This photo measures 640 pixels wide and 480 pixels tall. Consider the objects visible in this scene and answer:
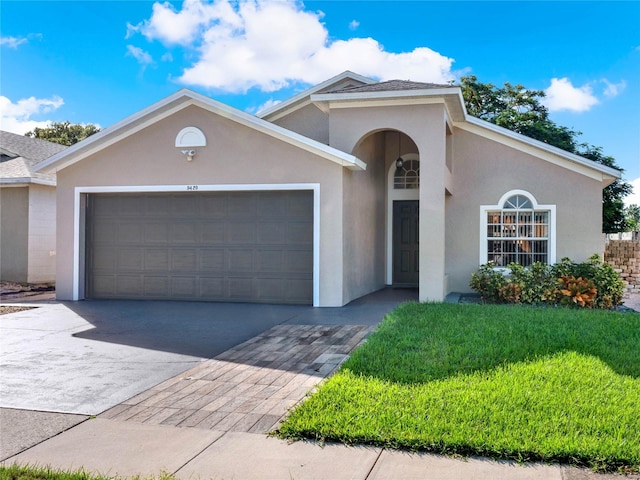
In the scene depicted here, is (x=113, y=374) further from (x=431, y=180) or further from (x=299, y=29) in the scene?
(x=299, y=29)

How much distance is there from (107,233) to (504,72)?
19570mm

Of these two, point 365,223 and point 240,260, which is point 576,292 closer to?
point 365,223

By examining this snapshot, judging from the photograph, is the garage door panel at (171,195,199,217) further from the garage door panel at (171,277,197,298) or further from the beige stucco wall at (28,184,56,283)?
the beige stucco wall at (28,184,56,283)

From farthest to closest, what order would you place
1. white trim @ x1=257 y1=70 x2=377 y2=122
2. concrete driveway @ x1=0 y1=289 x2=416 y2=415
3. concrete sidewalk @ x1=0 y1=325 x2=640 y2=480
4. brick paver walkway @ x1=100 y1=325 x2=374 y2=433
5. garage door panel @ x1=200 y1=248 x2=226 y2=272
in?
1. white trim @ x1=257 y1=70 x2=377 y2=122
2. garage door panel @ x1=200 y1=248 x2=226 y2=272
3. concrete driveway @ x1=0 y1=289 x2=416 y2=415
4. brick paver walkway @ x1=100 y1=325 x2=374 y2=433
5. concrete sidewalk @ x1=0 y1=325 x2=640 y2=480

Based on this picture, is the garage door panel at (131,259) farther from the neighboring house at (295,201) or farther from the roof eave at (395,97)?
the roof eave at (395,97)

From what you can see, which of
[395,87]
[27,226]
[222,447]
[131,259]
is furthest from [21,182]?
[222,447]

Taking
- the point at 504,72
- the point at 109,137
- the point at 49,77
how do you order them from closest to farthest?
the point at 109,137
the point at 49,77
the point at 504,72

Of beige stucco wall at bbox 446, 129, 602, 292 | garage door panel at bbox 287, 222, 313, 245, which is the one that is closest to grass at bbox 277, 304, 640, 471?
garage door panel at bbox 287, 222, 313, 245

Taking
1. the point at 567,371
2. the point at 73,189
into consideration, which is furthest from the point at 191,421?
the point at 73,189

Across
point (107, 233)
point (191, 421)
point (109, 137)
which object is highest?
point (109, 137)

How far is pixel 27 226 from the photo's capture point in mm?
15102

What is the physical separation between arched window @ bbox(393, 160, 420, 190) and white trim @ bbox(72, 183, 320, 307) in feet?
14.3

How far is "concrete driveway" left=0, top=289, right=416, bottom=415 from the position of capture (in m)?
5.30

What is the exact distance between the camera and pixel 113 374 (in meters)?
5.91
